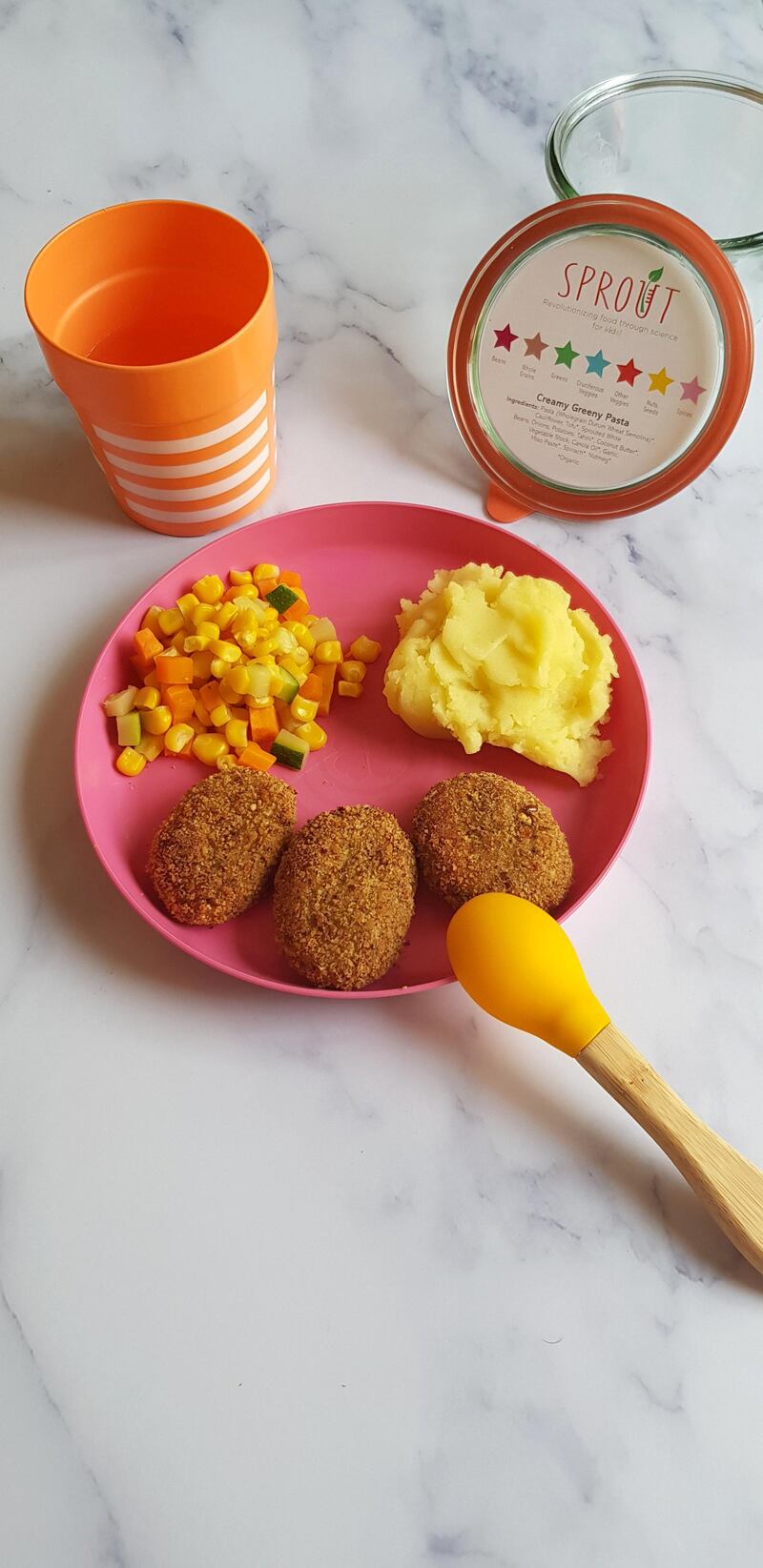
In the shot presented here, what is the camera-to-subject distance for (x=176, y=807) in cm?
148

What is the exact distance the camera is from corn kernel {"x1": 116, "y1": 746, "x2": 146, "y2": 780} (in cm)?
154

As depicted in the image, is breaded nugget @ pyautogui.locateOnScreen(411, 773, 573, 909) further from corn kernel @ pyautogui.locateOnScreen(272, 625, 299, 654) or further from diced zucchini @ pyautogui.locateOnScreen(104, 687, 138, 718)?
diced zucchini @ pyautogui.locateOnScreen(104, 687, 138, 718)

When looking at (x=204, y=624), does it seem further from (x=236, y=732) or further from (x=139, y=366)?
(x=139, y=366)

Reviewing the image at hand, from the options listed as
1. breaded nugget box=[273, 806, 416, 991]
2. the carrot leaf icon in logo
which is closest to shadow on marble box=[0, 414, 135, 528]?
breaded nugget box=[273, 806, 416, 991]

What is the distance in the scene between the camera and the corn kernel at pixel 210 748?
5.14ft

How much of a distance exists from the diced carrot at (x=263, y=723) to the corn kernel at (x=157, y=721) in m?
0.11

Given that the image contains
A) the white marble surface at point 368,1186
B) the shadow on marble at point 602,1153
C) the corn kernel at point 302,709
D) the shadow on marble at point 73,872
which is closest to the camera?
the white marble surface at point 368,1186

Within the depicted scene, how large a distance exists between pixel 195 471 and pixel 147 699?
330mm

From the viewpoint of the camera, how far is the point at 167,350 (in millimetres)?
1729

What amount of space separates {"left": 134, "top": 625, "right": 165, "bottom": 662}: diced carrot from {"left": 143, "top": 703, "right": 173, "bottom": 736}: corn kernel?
7 cm

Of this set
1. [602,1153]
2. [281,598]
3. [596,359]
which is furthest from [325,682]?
[602,1153]

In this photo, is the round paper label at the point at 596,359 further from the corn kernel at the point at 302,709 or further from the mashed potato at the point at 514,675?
the corn kernel at the point at 302,709

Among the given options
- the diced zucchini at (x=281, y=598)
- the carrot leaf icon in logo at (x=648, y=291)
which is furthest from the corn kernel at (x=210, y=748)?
the carrot leaf icon in logo at (x=648, y=291)

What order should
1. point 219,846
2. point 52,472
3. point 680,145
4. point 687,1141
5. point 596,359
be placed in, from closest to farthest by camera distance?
point 687,1141 → point 219,846 → point 596,359 → point 52,472 → point 680,145
